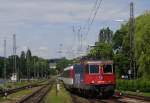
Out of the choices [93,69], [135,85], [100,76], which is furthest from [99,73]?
[135,85]

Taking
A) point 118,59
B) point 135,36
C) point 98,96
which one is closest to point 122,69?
point 118,59

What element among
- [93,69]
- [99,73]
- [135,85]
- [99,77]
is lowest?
[135,85]

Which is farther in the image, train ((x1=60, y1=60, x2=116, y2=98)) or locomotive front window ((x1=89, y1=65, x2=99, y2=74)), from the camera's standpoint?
locomotive front window ((x1=89, y1=65, x2=99, y2=74))

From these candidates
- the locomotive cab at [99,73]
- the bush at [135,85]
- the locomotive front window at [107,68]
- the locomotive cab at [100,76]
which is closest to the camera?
the locomotive cab at [100,76]

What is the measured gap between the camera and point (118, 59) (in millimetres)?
129375

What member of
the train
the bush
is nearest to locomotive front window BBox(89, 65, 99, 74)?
the train

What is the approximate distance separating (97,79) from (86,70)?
4.59 feet

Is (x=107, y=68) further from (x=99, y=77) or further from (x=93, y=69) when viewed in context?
(x=93, y=69)

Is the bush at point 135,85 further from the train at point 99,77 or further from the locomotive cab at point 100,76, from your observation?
the locomotive cab at point 100,76

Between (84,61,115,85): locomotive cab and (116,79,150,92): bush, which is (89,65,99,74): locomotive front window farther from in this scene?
(116,79,150,92): bush

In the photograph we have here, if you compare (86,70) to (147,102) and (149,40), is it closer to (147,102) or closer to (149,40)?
(147,102)

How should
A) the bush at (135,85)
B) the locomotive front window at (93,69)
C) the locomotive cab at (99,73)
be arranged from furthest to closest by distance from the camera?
the bush at (135,85)
the locomotive front window at (93,69)
the locomotive cab at (99,73)

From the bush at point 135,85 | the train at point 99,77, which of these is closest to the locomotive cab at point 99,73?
the train at point 99,77

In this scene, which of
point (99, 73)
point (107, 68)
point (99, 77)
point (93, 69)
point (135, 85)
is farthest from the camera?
point (135, 85)
